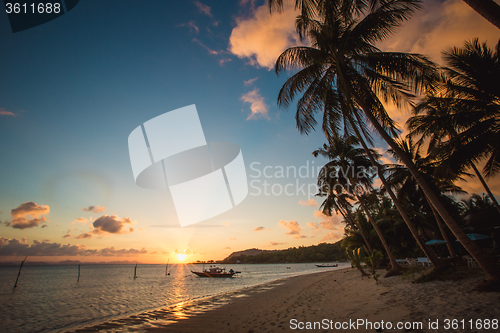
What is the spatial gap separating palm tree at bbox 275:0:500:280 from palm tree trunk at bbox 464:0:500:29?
2.82 m

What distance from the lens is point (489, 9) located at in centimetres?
429

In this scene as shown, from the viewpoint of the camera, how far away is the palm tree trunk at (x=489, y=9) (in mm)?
4225

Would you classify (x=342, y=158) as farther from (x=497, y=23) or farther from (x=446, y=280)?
(x=497, y=23)

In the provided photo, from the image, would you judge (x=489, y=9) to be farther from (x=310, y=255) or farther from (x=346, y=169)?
(x=310, y=255)

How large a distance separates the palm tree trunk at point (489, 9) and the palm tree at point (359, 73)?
2.82m

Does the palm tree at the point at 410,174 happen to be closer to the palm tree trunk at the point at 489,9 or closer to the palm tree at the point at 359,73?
the palm tree at the point at 359,73

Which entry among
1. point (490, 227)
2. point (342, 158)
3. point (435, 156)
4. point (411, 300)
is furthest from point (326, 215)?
point (411, 300)

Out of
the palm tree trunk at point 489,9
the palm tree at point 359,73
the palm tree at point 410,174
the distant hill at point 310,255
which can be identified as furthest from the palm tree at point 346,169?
the distant hill at point 310,255

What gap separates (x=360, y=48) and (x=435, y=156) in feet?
18.8

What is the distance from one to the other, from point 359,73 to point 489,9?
5420mm

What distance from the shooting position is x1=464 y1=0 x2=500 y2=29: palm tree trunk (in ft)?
13.9

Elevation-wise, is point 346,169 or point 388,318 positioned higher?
point 346,169

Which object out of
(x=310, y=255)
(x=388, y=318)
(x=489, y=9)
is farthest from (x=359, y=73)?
(x=310, y=255)

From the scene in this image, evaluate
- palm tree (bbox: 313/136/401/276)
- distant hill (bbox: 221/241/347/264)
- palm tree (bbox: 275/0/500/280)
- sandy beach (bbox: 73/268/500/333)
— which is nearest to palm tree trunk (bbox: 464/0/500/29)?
palm tree (bbox: 275/0/500/280)
